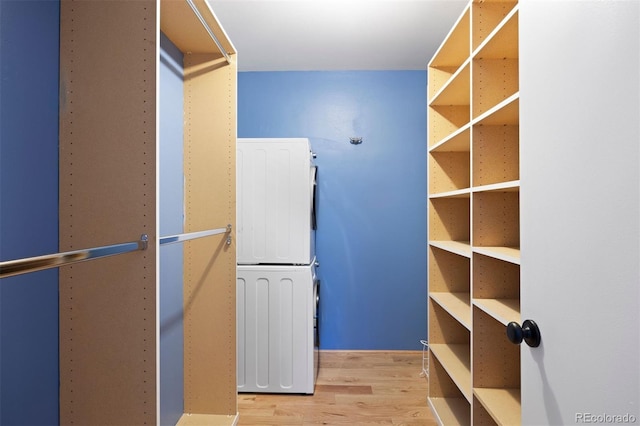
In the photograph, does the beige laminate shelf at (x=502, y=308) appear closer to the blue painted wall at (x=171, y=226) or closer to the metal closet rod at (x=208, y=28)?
the blue painted wall at (x=171, y=226)

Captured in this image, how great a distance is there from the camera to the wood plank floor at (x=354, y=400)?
2113 millimetres

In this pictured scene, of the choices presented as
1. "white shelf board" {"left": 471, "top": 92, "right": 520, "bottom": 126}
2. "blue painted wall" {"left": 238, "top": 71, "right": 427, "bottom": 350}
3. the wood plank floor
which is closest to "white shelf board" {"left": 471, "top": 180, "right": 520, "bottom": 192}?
"white shelf board" {"left": 471, "top": 92, "right": 520, "bottom": 126}

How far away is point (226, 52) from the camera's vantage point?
1.95m

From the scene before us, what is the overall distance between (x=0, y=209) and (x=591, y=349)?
1465 millimetres

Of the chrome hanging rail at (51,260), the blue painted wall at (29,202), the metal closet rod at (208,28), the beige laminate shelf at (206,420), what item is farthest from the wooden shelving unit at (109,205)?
the beige laminate shelf at (206,420)

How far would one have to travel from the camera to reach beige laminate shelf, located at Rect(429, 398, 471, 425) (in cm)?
198

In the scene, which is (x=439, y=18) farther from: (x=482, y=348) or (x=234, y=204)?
(x=482, y=348)

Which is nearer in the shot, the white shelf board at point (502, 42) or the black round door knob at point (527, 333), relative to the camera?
the black round door knob at point (527, 333)

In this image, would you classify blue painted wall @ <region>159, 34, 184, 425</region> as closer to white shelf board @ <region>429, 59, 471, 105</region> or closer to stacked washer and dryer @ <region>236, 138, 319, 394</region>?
stacked washer and dryer @ <region>236, 138, 319, 394</region>

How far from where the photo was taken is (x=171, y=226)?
6.11 ft

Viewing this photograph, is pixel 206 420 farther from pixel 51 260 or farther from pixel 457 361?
pixel 51 260

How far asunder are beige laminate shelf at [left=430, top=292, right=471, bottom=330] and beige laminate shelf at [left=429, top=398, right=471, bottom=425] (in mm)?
648

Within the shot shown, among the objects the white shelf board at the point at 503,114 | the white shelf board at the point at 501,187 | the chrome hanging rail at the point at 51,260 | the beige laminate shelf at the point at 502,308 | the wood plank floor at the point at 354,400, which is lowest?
the wood plank floor at the point at 354,400

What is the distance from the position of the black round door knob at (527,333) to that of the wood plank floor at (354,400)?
1536 mm
